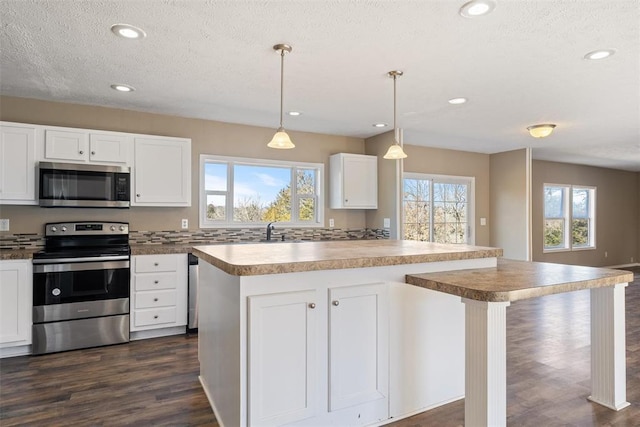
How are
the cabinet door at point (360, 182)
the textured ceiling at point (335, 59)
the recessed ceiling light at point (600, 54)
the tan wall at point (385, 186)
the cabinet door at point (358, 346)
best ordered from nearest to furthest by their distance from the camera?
the cabinet door at point (358, 346) → the textured ceiling at point (335, 59) → the recessed ceiling light at point (600, 54) → the tan wall at point (385, 186) → the cabinet door at point (360, 182)

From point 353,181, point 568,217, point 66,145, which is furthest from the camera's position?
point 568,217

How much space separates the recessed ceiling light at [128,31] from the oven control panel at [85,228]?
2.17 meters

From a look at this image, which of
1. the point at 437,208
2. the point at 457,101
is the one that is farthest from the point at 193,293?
the point at 437,208

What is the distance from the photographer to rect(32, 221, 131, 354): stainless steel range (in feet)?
10.8

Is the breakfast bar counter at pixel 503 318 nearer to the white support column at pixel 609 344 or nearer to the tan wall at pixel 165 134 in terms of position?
the white support column at pixel 609 344

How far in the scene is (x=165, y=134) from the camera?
4.23 m

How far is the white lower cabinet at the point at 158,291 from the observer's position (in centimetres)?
365

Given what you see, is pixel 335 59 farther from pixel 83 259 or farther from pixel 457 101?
pixel 83 259

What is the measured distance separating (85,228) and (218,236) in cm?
134

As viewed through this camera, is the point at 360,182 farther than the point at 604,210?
No

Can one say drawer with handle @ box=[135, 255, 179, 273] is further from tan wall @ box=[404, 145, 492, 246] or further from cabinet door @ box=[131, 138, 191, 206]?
tan wall @ box=[404, 145, 492, 246]

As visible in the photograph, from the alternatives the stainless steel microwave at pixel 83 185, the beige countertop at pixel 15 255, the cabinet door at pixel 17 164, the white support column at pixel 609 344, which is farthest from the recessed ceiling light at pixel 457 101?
the beige countertop at pixel 15 255

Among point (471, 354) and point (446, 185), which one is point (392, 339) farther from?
point (446, 185)

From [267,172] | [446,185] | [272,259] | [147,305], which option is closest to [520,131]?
[446,185]
